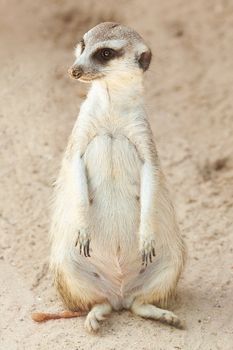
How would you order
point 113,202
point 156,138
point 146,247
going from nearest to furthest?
1. point 146,247
2. point 113,202
3. point 156,138

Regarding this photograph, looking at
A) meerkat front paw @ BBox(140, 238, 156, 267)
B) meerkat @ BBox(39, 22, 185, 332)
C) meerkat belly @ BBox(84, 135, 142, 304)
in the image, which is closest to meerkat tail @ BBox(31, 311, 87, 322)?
meerkat @ BBox(39, 22, 185, 332)

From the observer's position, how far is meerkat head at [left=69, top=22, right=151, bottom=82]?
3936 mm

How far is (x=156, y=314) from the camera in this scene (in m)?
4.12

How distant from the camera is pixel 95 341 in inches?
157

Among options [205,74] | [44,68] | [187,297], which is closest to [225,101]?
[205,74]

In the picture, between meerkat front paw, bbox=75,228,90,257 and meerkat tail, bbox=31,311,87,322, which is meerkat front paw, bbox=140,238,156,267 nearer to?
meerkat front paw, bbox=75,228,90,257

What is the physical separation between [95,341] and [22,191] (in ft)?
4.85

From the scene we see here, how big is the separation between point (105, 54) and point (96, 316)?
117 cm

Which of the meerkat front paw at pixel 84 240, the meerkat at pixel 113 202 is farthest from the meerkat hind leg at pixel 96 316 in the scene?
the meerkat front paw at pixel 84 240

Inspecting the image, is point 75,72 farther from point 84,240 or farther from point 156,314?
point 156,314

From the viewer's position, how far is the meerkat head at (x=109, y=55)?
394 cm

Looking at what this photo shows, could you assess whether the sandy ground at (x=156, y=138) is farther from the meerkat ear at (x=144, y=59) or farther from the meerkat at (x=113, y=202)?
the meerkat ear at (x=144, y=59)

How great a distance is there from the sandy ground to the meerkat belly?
0.89 feet

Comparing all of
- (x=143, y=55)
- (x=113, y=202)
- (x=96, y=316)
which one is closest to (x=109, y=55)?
(x=143, y=55)
